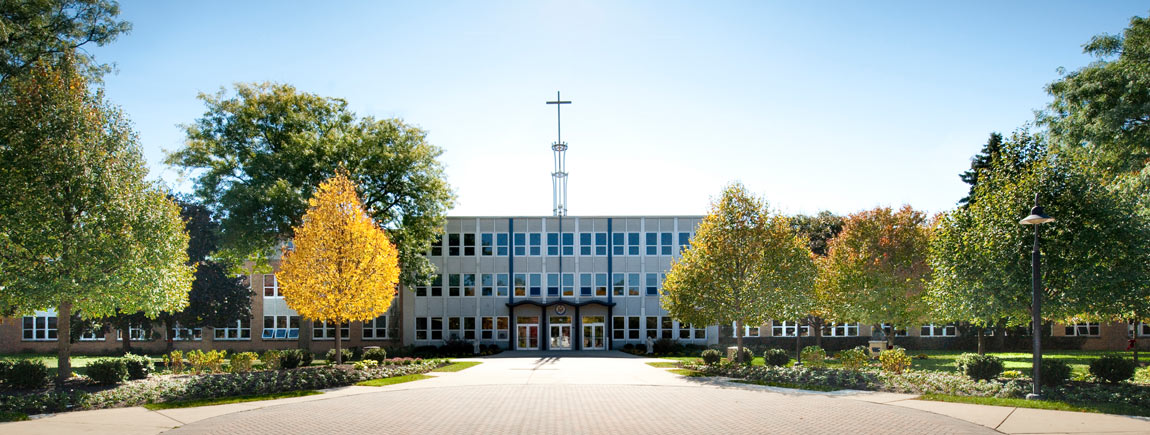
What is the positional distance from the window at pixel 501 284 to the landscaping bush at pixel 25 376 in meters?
30.0

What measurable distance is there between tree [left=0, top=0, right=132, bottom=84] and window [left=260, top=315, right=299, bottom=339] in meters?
28.0

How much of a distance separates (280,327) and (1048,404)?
44.1 metres

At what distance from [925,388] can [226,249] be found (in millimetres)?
31324

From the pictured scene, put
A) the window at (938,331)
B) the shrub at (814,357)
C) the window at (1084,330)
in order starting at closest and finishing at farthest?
1. the shrub at (814,357)
2. the window at (1084,330)
3. the window at (938,331)

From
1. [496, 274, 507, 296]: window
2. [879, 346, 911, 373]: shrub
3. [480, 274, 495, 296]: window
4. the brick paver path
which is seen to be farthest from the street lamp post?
[480, 274, 495, 296]: window

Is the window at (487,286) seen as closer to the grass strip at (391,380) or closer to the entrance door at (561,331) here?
the entrance door at (561,331)

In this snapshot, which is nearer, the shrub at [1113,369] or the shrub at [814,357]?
the shrub at [1113,369]

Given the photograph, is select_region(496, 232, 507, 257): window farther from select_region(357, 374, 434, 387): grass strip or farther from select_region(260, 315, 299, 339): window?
select_region(357, 374, 434, 387): grass strip

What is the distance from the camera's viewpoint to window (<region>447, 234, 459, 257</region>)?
1930 inches

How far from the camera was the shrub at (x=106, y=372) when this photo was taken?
67.0 ft

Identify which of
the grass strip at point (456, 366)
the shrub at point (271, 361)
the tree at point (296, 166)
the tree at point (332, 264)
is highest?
the tree at point (296, 166)

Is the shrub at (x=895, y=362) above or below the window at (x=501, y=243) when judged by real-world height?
below

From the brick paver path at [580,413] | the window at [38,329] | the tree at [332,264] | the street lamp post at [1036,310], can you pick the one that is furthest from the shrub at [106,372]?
the window at [38,329]

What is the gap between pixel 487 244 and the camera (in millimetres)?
49000
